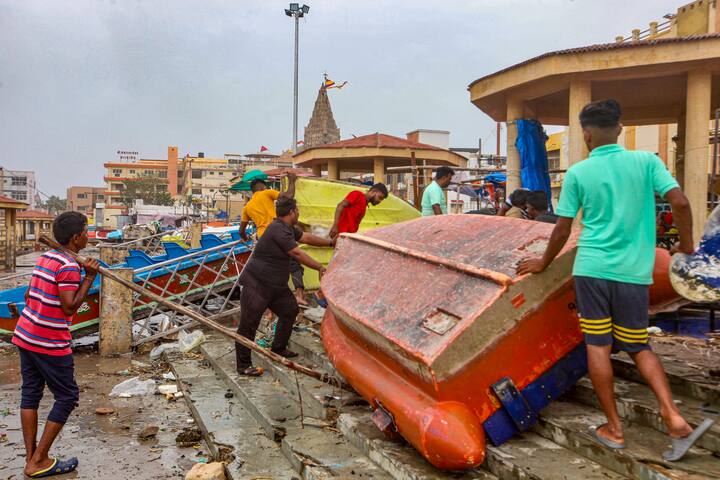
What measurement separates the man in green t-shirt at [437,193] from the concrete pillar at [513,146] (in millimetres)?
3034

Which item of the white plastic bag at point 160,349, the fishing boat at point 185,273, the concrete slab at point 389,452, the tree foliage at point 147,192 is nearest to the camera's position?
the concrete slab at point 389,452

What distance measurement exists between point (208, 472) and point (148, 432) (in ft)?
4.42

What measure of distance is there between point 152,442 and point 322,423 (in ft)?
5.04

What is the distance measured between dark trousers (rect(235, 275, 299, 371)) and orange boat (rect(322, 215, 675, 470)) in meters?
1.85

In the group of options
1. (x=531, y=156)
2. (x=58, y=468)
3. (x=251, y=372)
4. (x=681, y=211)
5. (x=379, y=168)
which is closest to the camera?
(x=681, y=211)

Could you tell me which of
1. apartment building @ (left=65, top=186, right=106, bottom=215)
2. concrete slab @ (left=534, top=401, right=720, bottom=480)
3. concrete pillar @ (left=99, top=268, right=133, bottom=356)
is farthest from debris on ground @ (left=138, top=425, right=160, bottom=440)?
apartment building @ (left=65, top=186, right=106, bottom=215)

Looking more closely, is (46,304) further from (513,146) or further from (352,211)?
(513,146)

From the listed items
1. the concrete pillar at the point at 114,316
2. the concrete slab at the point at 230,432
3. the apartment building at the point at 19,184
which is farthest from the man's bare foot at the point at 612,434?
the apartment building at the point at 19,184

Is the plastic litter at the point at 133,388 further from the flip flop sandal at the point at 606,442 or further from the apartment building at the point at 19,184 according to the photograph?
the apartment building at the point at 19,184

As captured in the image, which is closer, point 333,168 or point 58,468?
point 58,468

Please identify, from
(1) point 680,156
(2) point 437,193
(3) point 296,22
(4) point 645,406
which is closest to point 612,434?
(4) point 645,406

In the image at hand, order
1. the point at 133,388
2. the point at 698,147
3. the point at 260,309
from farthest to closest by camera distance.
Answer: the point at 698,147 → the point at 133,388 → the point at 260,309

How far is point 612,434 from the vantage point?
2666 millimetres

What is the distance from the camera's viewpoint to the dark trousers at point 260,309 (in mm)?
5422
